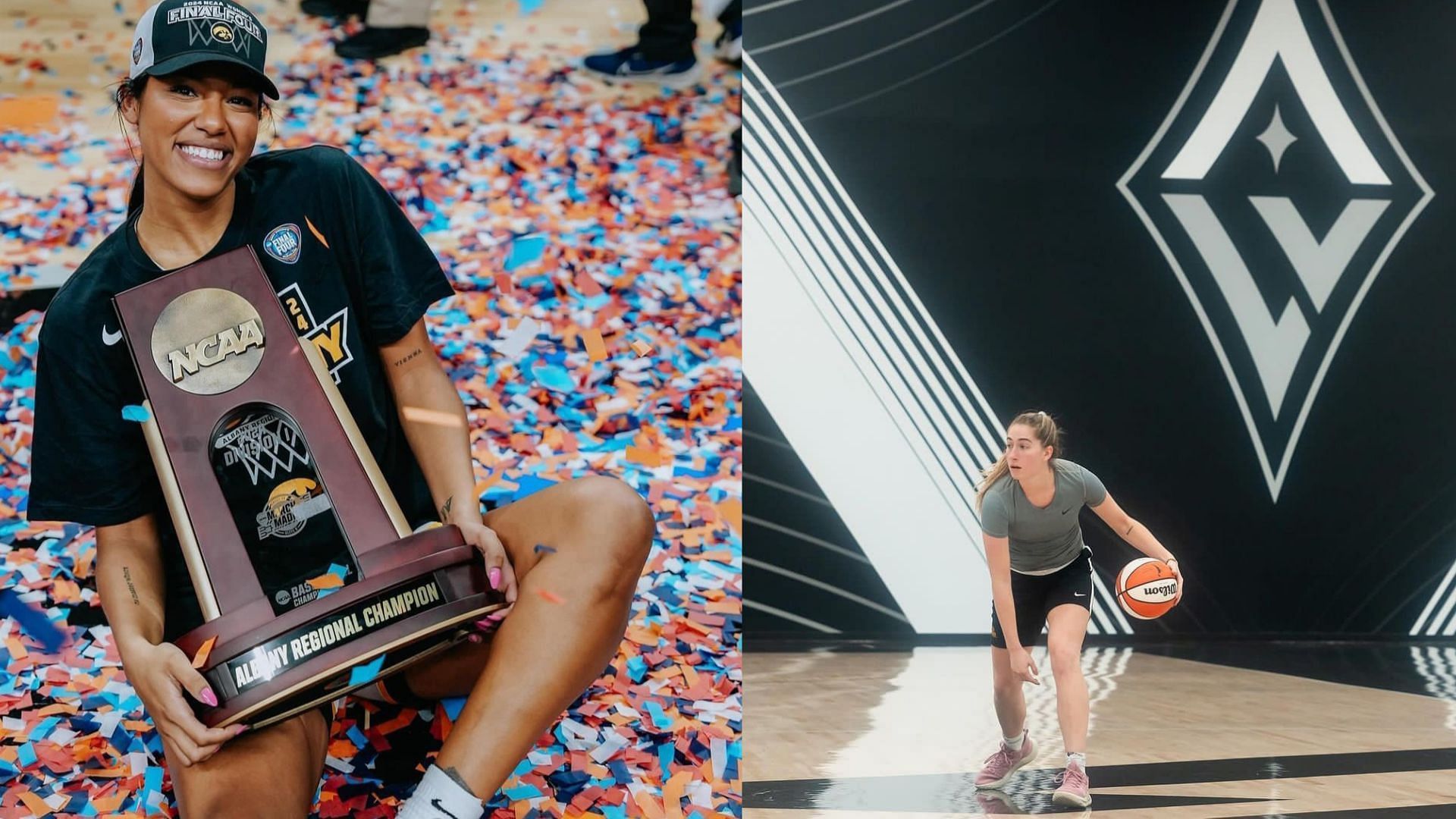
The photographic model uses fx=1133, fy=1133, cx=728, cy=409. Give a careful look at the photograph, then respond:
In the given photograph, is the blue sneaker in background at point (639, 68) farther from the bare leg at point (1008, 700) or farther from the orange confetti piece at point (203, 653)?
the bare leg at point (1008, 700)

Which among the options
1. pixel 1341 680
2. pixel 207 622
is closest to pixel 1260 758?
pixel 1341 680

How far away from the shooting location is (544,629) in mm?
1625

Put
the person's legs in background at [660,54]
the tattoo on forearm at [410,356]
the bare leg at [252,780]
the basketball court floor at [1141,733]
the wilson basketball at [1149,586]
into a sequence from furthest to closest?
the wilson basketball at [1149,586] → the basketball court floor at [1141,733] → the person's legs in background at [660,54] → the tattoo on forearm at [410,356] → the bare leg at [252,780]

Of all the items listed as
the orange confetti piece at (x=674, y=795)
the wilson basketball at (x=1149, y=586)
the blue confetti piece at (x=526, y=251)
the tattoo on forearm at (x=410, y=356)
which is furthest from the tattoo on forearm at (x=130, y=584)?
the wilson basketball at (x=1149, y=586)

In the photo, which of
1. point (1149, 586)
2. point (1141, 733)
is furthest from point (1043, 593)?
point (1149, 586)

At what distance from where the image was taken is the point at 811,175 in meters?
4.66

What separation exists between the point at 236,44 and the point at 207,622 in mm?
832

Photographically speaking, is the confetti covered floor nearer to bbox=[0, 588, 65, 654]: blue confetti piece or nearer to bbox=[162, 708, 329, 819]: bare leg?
bbox=[0, 588, 65, 654]: blue confetti piece

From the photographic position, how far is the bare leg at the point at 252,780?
4.95 ft

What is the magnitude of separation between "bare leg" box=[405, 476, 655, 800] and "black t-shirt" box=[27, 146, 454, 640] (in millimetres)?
187

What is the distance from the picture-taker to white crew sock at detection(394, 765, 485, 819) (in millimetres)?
1542

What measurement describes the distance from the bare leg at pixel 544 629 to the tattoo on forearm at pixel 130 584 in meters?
0.39

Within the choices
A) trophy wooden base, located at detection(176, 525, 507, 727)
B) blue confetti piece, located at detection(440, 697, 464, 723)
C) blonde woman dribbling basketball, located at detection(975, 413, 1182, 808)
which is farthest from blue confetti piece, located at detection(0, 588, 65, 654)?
blonde woman dribbling basketball, located at detection(975, 413, 1182, 808)

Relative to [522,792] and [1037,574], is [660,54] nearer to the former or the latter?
[522,792]
